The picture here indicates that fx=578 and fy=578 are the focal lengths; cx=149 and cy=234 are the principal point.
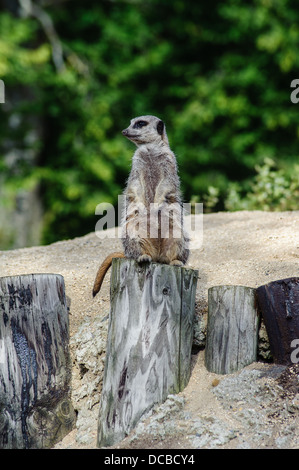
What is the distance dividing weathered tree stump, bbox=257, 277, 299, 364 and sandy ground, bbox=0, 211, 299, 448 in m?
0.46

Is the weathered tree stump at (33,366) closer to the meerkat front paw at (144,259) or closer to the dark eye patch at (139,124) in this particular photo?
the meerkat front paw at (144,259)

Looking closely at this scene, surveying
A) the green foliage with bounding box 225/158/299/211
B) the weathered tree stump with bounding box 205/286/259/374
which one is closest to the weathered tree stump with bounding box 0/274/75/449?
the weathered tree stump with bounding box 205/286/259/374

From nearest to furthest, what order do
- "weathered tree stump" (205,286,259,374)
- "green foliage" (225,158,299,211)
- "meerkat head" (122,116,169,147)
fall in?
"weathered tree stump" (205,286,259,374) → "meerkat head" (122,116,169,147) → "green foliage" (225,158,299,211)

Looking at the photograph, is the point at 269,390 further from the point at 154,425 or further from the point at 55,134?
the point at 55,134

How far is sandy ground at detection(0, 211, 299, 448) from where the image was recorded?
425 centimetres

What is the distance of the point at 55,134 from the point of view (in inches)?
526

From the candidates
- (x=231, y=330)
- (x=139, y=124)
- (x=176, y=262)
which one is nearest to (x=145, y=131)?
(x=139, y=124)

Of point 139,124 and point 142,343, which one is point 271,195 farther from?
point 142,343

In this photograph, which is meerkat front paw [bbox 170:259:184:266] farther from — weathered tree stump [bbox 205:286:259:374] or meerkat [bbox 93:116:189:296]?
weathered tree stump [bbox 205:286:259:374]

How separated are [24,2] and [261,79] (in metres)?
5.33

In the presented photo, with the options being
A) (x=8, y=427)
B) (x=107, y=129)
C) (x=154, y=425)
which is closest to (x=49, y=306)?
(x=8, y=427)

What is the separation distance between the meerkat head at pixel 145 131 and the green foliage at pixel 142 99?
698cm

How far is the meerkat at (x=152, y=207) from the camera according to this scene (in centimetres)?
420

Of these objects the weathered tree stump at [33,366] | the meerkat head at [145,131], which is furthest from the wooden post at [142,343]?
the meerkat head at [145,131]
